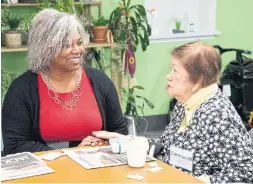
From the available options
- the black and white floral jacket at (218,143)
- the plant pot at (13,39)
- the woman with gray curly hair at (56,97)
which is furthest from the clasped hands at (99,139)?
the plant pot at (13,39)

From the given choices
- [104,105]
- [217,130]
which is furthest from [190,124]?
[104,105]

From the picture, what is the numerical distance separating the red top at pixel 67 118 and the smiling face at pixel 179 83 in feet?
1.89

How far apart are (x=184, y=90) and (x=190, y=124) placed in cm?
16

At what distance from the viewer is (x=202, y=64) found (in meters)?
2.02

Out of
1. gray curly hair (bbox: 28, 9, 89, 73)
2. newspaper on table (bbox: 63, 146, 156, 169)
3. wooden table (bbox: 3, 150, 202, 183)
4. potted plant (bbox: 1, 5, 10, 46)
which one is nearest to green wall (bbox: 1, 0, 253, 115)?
potted plant (bbox: 1, 5, 10, 46)

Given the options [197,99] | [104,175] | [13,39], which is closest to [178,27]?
[13,39]

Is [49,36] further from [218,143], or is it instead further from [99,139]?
[218,143]

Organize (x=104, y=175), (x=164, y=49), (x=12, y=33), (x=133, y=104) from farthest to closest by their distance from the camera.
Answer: (x=164, y=49)
(x=133, y=104)
(x=12, y=33)
(x=104, y=175)

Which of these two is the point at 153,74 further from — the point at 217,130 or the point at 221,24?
the point at 217,130

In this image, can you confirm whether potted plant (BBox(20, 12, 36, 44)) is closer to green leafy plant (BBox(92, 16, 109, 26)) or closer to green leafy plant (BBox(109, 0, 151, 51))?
green leafy plant (BBox(92, 16, 109, 26))

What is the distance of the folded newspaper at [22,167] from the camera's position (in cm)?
175

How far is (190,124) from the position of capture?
1.99 meters

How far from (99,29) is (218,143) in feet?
8.58

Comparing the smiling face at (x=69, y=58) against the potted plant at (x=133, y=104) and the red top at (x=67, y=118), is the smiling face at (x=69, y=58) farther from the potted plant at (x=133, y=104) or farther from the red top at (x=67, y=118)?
the potted plant at (x=133, y=104)
